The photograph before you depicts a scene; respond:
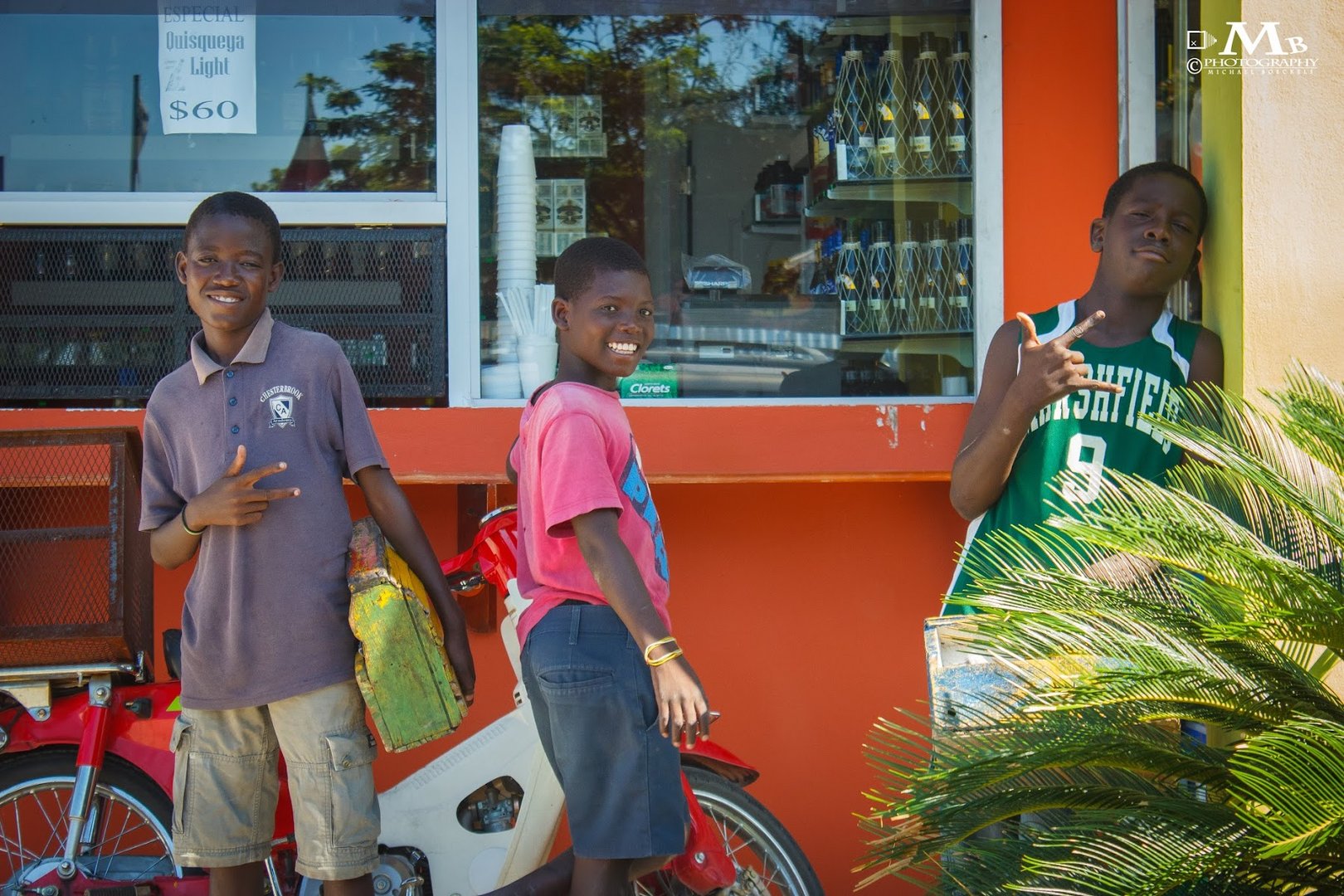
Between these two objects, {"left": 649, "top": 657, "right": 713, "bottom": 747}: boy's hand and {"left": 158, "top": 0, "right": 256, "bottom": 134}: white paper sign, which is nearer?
{"left": 649, "top": 657, "right": 713, "bottom": 747}: boy's hand

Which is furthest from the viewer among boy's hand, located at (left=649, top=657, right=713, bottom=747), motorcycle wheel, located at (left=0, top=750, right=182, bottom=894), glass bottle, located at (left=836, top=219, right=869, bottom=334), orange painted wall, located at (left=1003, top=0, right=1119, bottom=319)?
glass bottle, located at (left=836, top=219, right=869, bottom=334)

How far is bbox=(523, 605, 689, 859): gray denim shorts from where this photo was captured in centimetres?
260

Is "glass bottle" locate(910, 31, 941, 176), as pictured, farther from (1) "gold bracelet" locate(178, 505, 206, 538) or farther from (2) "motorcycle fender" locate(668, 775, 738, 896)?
(1) "gold bracelet" locate(178, 505, 206, 538)

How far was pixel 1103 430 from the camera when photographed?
276 cm

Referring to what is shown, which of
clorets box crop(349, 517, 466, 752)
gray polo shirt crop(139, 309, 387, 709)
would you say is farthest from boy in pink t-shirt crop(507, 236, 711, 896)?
gray polo shirt crop(139, 309, 387, 709)

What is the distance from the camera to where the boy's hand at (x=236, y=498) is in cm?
274

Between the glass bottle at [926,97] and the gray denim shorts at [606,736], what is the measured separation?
2.15 m

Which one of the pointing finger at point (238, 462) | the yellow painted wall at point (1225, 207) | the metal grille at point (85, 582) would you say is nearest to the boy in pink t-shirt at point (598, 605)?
the pointing finger at point (238, 462)

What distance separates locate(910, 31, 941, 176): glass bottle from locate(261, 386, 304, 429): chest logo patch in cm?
217

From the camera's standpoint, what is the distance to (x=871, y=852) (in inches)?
95.5

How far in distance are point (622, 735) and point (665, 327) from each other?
6.06 feet

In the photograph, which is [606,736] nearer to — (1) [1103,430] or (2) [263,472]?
(2) [263,472]

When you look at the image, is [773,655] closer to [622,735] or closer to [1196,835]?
[622,735]

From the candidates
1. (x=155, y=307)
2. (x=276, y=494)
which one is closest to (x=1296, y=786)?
(x=276, y=494)
